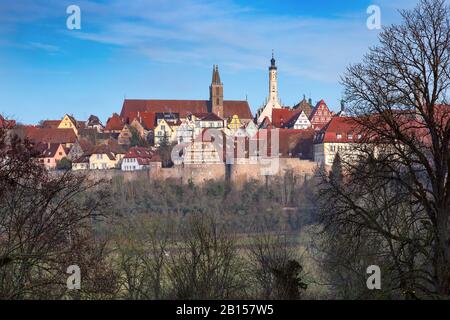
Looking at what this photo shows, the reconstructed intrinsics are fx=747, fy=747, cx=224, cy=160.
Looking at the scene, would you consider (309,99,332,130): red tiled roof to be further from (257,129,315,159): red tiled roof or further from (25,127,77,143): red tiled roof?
(25,127,77,143): red tiled roof

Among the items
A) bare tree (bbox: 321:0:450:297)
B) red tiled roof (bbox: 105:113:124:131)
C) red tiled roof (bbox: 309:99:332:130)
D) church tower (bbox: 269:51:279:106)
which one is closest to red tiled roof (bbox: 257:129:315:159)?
red tiled roof (bbox: 309:99:332:130)

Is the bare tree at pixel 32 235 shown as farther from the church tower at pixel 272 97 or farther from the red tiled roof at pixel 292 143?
the church tower at pixel 272 97

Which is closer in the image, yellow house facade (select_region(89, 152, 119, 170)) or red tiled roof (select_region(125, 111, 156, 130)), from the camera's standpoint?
yellow house facade (select_region(89, 152, 119, 170))

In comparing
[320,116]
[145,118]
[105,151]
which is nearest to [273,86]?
[320,116]

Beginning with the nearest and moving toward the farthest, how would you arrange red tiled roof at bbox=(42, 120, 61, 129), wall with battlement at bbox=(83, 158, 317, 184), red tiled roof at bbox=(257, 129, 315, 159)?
1. wall with battlement at bbox=(83, 158, 317, 184)
2. red tiled roof at bbox=(257, 129, 315, 159)
3. red tiled roof at bbox=(42, 120, 61, 129)

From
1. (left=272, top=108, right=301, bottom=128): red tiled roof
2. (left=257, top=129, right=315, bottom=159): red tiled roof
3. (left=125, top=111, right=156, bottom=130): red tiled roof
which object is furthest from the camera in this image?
(left=272, top=108, right=301, bottom=128): red tiled roof

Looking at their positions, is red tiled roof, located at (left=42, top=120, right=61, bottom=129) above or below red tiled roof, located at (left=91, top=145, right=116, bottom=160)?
above
